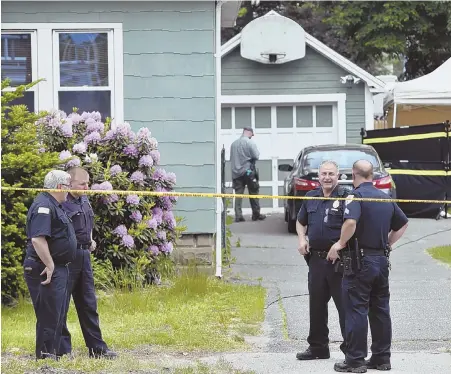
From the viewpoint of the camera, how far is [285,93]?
21.0 meters

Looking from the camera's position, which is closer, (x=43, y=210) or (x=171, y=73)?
(x=43, y=210)

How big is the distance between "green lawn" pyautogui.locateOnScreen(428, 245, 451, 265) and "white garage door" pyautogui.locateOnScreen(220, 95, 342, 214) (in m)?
6.75

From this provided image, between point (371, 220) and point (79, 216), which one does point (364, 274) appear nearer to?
point (371, 220)

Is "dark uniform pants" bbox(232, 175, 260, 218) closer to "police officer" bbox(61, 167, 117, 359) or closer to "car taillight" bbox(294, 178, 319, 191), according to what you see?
"car taillight" bbox(294, 178, 319, 191)

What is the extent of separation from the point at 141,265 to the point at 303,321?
7.66ft

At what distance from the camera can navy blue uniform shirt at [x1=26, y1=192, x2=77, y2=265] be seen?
738 cm

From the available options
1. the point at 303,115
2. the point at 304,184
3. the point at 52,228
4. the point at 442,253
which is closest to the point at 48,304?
the point at 52,228

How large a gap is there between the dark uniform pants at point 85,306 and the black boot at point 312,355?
164cm

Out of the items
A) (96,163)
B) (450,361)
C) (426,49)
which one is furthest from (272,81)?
(450,361)

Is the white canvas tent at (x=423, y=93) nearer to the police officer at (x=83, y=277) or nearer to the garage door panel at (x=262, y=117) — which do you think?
the garage door panel at (x=262, y=117)

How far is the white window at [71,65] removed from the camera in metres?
11.9

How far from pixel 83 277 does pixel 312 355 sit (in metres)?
2.02

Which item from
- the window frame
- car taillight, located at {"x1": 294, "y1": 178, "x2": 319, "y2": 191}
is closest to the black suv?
car taillight, located at {"x1": 294, "y1": 178, "x2": 319, "y2": 191}

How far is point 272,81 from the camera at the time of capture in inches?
829
